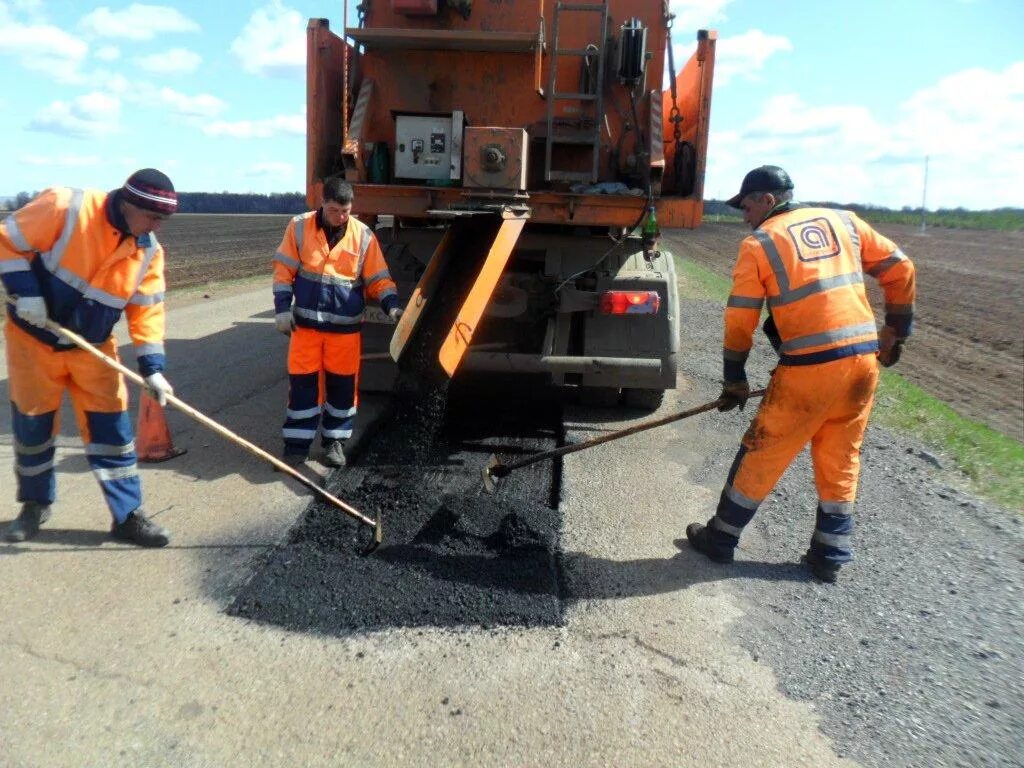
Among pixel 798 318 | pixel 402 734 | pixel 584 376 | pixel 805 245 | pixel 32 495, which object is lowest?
pixel 402 734

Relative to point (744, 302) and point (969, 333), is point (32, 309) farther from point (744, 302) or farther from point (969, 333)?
point (969, 333)

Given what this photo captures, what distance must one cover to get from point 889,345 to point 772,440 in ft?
2.83

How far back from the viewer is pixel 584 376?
5.26m

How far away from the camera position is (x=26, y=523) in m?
3.57

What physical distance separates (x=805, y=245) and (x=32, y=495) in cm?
361

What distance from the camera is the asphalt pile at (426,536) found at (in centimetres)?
311

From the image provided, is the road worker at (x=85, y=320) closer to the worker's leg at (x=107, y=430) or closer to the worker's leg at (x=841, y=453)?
the worker's leg at (x=107, y=430)

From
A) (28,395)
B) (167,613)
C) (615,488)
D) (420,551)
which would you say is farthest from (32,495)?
(615,488)

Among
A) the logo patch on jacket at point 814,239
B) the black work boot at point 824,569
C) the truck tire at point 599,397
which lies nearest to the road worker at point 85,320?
the logo patch on jacket at point 814,239

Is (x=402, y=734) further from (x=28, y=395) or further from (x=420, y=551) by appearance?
(x=28, y=395)

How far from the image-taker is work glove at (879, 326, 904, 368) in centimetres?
382

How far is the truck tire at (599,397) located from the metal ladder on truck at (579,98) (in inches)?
62.8

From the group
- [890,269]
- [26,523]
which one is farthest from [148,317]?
[890,269]

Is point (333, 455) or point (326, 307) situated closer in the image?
point (326, 307)
